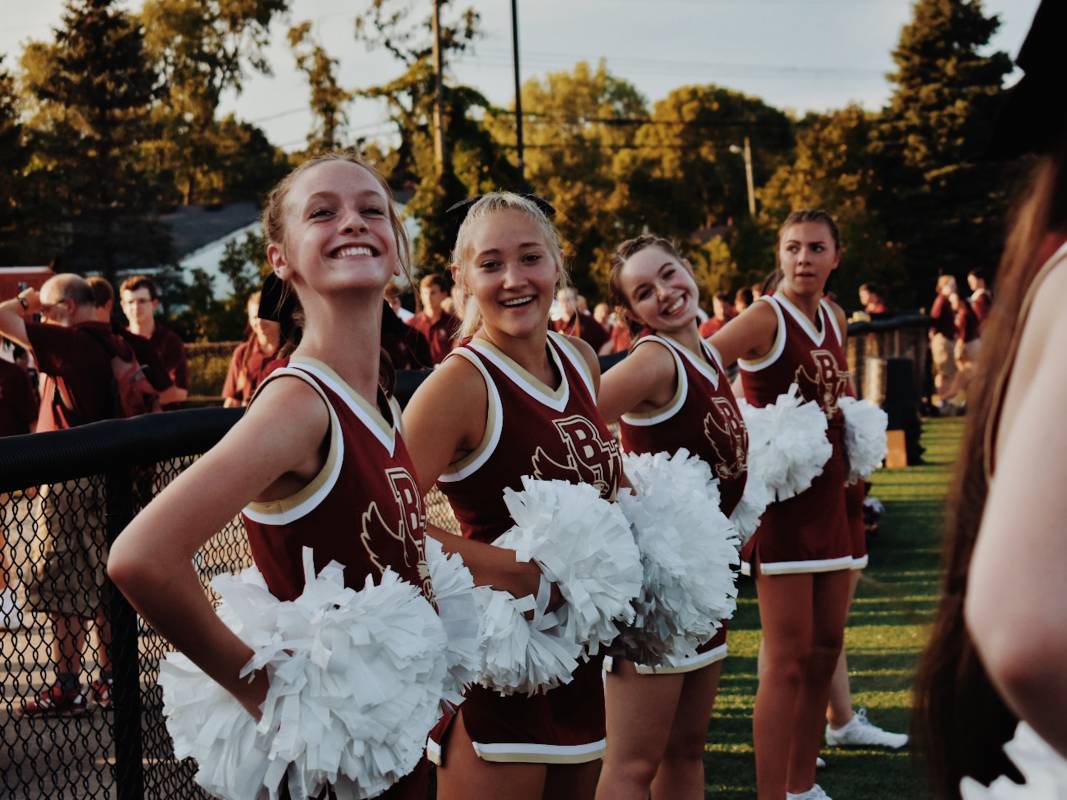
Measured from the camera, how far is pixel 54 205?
35281mm

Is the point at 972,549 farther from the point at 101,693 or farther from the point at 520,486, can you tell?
the point at 101,693

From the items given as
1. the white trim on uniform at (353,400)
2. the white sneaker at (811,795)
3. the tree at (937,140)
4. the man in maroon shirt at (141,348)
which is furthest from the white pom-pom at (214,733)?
the tree at (937,140)

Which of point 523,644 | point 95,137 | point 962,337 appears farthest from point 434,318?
point 95,137

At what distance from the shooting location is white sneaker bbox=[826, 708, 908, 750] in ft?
15.8

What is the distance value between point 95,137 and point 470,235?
A: 131 ft

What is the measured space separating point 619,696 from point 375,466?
1.38 m

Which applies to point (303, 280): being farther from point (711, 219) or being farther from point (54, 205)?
point (711, 219)

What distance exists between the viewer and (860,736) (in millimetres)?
4848

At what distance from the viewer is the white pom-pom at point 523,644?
2.45 metres

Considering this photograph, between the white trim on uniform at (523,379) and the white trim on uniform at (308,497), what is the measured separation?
2.73 feet

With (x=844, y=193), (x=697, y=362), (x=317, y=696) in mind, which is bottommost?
(x=317, y=696)

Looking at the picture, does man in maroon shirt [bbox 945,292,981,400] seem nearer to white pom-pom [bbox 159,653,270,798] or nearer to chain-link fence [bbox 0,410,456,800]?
chain-link fence [bbox 0,410,456,800]

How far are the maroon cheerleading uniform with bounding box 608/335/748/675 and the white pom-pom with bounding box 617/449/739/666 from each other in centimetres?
40

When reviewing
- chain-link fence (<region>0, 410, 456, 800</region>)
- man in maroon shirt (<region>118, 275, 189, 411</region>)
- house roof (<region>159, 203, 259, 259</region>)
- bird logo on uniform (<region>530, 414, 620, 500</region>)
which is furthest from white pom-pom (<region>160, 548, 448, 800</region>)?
house roof (<region>159, 203, 259, 259</region>)
